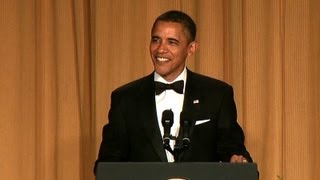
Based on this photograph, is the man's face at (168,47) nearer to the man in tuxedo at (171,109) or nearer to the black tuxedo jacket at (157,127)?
the man in tuxedo at (171,109)

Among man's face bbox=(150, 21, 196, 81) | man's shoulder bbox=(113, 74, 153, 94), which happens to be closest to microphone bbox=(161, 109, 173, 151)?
man's face bbox=(150, 21, 196, 81)

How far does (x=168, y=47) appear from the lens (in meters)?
2.71

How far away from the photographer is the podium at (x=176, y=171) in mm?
1956

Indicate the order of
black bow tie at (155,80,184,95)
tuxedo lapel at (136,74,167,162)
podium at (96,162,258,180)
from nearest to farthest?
podium at (96,162,258,180) < tuxedo lapel at (136,74,167,162) < black bow tie at (155,80,184,95)

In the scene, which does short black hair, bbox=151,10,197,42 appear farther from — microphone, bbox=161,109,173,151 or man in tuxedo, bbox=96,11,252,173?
Answer: microphone, bbox=161,109,173,151

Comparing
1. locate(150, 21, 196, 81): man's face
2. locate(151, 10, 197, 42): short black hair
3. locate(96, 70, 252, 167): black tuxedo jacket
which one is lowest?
locate(96, 70, 252, 167): black tuxedo jacket

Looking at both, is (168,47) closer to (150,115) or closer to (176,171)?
(150,115)

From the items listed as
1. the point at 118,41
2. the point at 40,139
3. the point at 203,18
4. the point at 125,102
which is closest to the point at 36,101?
the point at 40,139

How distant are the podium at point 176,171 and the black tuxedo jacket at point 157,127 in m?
0.60

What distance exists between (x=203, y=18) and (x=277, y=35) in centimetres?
45

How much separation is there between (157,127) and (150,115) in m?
0.08

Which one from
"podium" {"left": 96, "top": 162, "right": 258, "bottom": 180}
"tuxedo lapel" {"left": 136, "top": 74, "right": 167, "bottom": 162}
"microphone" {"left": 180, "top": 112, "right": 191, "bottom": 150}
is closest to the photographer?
"podium" {"left": 96, "top": 162, "right": 258, "bottom": 180}

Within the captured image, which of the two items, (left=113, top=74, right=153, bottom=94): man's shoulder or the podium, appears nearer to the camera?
the podium

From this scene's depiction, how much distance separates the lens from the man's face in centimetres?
270
